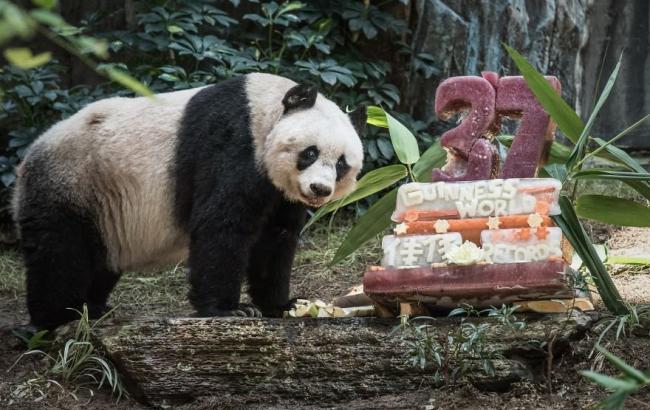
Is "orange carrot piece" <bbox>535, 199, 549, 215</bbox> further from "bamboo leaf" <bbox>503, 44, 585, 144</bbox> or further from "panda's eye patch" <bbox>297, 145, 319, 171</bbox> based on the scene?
"panda's eye patch" <bbox>297, 145, 319, 171</bbox>

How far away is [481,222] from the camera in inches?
173

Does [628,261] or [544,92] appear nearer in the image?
[544,92]

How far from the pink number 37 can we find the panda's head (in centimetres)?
69

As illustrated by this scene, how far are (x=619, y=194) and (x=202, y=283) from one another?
4.76m

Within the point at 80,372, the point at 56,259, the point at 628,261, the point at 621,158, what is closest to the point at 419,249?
the point at 621,158

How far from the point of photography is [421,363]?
393 cm

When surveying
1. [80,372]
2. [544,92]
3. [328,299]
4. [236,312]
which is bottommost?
[328,299]

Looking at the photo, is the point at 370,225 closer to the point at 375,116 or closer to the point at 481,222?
the point at 481,222

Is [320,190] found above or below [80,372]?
above

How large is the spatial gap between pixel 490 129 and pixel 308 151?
1.08 meters

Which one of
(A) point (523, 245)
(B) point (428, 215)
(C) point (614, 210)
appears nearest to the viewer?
(A) point (523, 245)

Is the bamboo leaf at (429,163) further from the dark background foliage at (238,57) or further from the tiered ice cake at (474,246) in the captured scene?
the dark background foliage at (238,57)

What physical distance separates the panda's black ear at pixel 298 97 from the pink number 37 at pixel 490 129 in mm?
848

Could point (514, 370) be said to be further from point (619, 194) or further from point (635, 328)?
point (619, 194)
